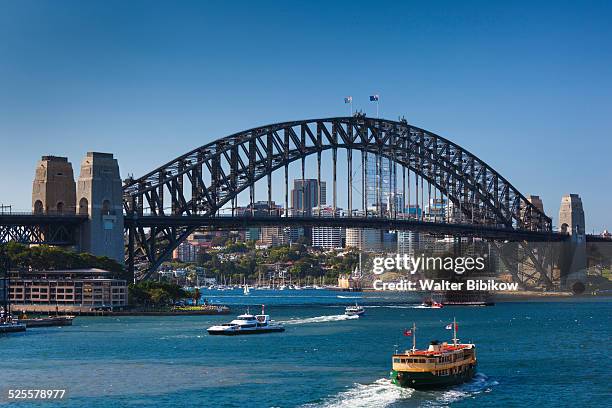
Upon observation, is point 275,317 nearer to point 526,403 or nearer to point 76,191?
point 76,191

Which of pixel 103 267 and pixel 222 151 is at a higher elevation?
pixel 222 151

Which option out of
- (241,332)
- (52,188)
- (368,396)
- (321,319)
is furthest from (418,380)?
(52,188)

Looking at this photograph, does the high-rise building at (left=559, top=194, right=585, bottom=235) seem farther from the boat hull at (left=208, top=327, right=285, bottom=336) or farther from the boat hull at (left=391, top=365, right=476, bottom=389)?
the boat hull at (left=391, top=365, right=476, bottom=389)

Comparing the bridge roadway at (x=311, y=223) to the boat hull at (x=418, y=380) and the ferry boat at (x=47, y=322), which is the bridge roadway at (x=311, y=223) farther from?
the boat hull at (x=418, y=380)

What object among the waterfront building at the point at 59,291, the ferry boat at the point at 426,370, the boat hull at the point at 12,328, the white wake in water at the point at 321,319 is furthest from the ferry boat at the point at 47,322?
the ferry boat at the point at 426,370

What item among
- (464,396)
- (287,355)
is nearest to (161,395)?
(464,396)

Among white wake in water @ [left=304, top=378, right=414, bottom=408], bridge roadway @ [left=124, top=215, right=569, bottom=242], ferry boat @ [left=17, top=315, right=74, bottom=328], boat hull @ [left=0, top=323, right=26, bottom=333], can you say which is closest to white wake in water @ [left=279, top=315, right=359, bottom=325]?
bridge roadway @ [left=124, top=215, right=569, bottom=242]

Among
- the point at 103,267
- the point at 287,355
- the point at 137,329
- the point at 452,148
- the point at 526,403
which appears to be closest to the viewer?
the point at 526,403
